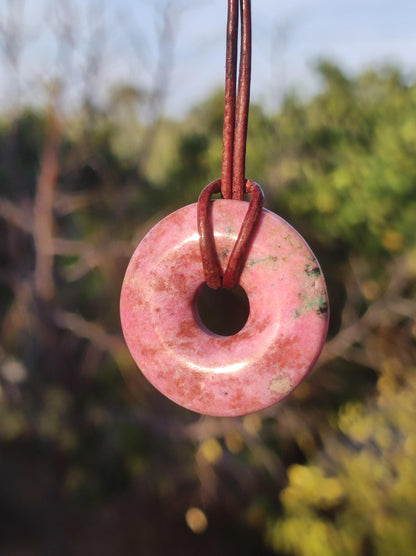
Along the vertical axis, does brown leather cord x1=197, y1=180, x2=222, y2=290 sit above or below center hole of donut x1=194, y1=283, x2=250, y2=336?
above

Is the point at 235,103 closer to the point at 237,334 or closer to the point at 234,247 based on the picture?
the point at 234,247

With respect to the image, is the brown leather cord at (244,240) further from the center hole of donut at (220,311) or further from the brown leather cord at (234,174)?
the center hole of donut at (220,311)

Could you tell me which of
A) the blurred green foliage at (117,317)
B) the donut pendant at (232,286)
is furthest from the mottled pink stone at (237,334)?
the blurred green foliage at (117,317)

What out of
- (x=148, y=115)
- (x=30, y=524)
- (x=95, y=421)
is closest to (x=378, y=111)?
(x=148, y=115)

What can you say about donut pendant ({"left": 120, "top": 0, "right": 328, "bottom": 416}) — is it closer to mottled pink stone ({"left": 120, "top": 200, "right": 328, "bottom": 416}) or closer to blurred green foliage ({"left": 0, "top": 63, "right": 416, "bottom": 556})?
mottled pink stone ({"left": 120, "top": 200, "right": 328, "bottom": 416})

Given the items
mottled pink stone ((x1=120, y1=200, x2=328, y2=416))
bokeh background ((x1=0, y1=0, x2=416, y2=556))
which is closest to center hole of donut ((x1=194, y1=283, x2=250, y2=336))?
bokeh background ((x1=0, y1=0, x2=416, y2=556))

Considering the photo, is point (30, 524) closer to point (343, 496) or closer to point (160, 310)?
point (343, 496)
